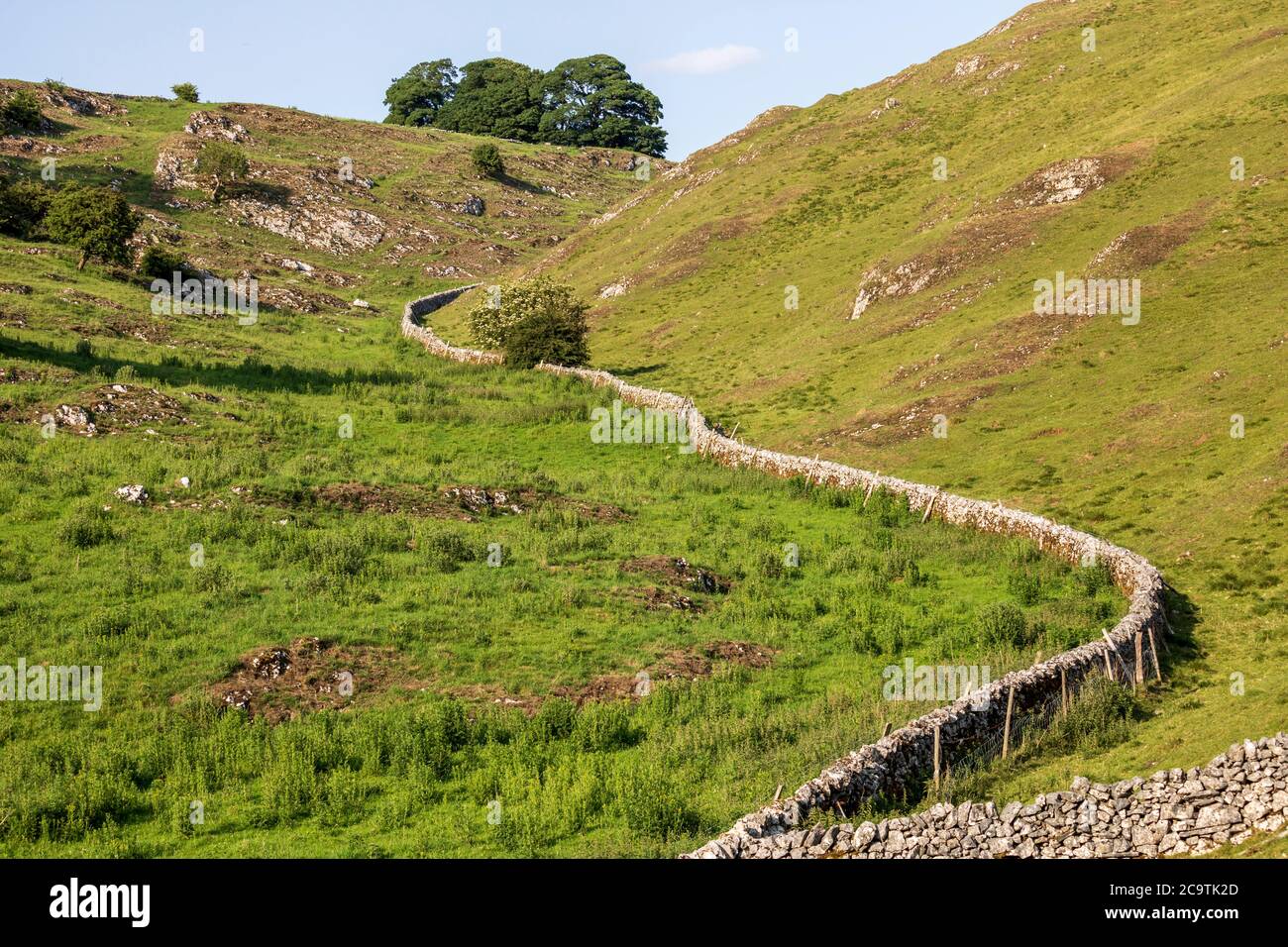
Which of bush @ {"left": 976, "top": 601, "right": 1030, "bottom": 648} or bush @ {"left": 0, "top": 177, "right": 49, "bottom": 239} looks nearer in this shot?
bush @ {"left": 976, "top": 601, "right": 1030, "bottom": 648}

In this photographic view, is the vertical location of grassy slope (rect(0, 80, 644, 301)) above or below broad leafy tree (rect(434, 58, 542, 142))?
below

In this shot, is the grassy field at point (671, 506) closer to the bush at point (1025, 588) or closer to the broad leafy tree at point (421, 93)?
the bush at point (1025, 588)

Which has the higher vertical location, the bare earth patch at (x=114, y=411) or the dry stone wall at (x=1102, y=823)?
the bare earth patch at (x=114, y=411)

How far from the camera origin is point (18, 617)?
2800cm

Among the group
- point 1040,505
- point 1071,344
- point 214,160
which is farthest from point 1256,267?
point 214,160

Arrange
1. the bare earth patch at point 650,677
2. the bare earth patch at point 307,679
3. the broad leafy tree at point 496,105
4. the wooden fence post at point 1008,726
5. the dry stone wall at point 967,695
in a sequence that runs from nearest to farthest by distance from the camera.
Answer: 1. the dry stone wall at point 967,695
2. the wooden fence post at point 1008,726
3. the bare earth patch at point 307,679
4. the bare earth patch at point 650,677
5. the broad leafy tree at point 496,105

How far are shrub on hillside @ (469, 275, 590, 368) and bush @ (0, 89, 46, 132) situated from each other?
62.4 meters

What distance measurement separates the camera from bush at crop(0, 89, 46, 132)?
10994cm

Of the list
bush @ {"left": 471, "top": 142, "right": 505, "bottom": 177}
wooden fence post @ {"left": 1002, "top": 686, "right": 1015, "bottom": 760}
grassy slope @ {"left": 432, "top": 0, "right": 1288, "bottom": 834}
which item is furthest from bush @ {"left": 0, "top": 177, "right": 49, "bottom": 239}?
wooden fence post @ {"left": 1002, "top": 686, "right": 1015, "bottom": 760}

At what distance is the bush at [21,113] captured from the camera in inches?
4328

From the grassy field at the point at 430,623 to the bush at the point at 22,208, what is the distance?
102ft

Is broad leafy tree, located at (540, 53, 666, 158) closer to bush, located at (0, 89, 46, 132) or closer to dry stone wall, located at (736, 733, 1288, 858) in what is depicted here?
bush, located at (0, 89, 46, 132)

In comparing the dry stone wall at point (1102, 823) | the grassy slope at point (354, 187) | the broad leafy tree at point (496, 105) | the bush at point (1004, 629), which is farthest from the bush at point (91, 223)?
the broad leafy tree at point (496, 105)
